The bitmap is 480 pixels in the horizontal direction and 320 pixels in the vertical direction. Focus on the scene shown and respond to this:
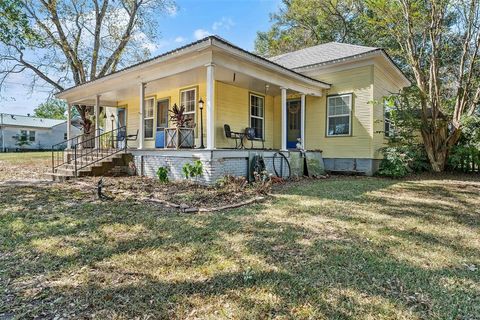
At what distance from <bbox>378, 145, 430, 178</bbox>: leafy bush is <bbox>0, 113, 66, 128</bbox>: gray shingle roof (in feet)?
125

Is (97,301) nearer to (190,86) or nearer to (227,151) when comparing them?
(227,151)

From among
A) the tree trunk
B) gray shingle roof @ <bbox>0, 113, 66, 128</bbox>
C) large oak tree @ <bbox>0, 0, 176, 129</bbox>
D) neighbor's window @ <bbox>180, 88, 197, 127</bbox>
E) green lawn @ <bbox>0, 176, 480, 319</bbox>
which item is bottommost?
green lawn @ <bbox>0, 176, 480, 319</bbox>

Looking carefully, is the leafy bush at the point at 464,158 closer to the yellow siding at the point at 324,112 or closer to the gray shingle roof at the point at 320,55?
the yellow siding at the point at 324,112

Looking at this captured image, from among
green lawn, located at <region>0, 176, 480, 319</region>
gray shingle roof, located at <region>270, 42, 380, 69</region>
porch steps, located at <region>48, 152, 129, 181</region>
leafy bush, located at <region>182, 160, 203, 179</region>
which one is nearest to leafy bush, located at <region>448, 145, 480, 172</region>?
gray shingle roof, located at <region>270, 42, 380, 69</region>

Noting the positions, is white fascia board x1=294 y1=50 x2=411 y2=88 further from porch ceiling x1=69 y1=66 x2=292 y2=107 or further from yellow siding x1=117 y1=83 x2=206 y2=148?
yellow siding x1=117 y1=83 x2=206 y2=148

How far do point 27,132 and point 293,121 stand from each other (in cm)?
3536

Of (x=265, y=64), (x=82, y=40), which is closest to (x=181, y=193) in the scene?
(x=265, y=64)

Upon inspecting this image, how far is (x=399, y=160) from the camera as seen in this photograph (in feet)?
34.0

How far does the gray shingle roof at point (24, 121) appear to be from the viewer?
111 ft

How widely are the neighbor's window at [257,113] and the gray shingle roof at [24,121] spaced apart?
33.7 metres

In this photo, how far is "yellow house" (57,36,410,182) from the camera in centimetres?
872

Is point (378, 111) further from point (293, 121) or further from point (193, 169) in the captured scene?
point (193, 169)

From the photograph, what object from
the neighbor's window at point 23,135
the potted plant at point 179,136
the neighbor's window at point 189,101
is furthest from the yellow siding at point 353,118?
the neighbor's window at point 23,135

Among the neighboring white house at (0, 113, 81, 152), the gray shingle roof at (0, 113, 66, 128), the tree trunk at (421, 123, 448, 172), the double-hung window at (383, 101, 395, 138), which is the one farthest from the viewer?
the gray shingle roof at (0, 113, 66, 128)
